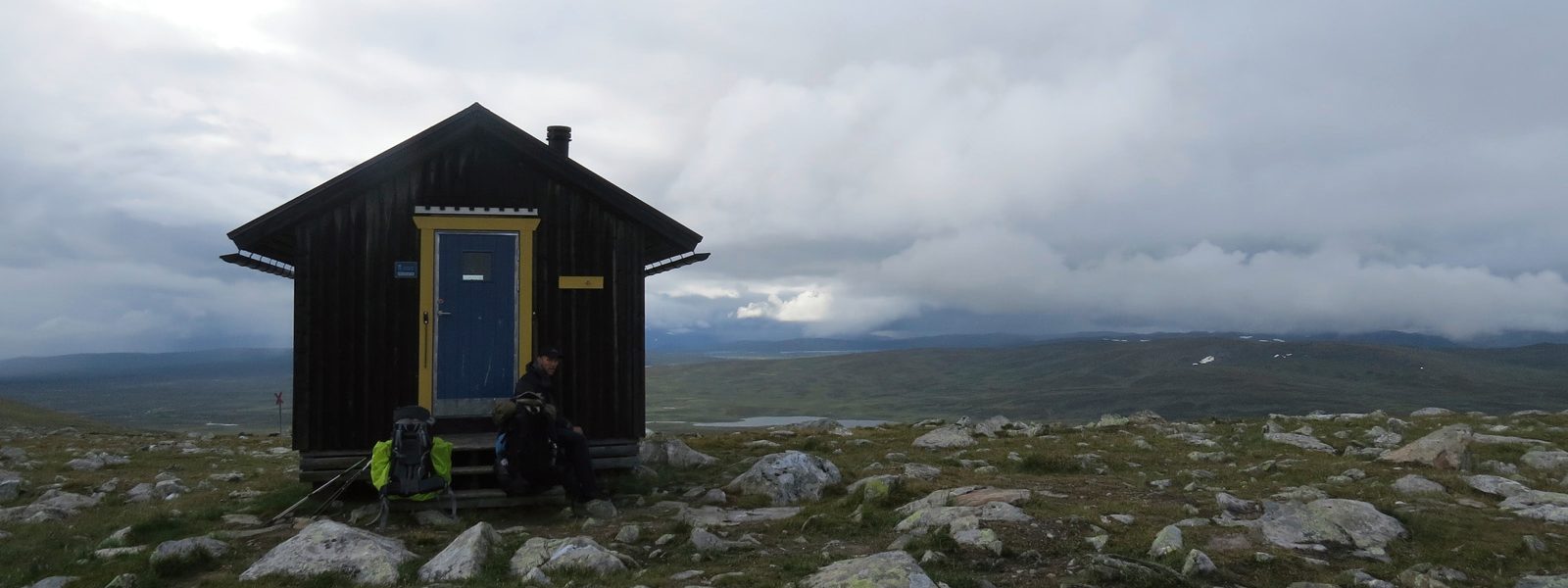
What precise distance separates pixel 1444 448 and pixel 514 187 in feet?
47.1

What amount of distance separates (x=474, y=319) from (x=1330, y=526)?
11023mm

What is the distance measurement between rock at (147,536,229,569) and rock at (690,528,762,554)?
490cm

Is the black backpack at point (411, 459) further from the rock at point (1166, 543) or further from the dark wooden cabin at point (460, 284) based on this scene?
the rock at point (1166, 543)

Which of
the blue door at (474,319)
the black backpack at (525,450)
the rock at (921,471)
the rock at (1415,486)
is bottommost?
the rock at (921,471)

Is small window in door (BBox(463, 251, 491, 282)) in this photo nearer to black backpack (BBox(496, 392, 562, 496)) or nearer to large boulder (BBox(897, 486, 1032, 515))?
black backpack (BBox(496, 392, 562, 496))

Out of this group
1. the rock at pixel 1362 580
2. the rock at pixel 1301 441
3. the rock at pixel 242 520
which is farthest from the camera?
the rock at pixel 1301 441

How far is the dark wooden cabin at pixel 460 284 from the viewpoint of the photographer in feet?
41.9

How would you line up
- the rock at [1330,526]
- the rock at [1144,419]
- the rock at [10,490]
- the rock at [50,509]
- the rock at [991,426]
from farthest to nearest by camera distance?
1. the rock at [1144,419]
2. the rock at [991,426]
3. the rock at [10,490]
4. the rock at [50,509]
5. the rock at [1330,526]

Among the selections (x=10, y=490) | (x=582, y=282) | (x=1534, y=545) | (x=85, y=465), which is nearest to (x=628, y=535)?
(x=582, y=282)

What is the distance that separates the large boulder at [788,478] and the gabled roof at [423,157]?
3.66 m

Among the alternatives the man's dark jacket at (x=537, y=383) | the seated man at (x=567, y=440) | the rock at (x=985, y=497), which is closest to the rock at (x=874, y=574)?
the rock at (x=985, y=497)

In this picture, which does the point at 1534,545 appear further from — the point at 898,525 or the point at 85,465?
the point at 85,465

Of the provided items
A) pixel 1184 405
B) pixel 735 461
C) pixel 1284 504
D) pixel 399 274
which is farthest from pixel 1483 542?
pixel 1184 405

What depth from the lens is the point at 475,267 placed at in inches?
529
